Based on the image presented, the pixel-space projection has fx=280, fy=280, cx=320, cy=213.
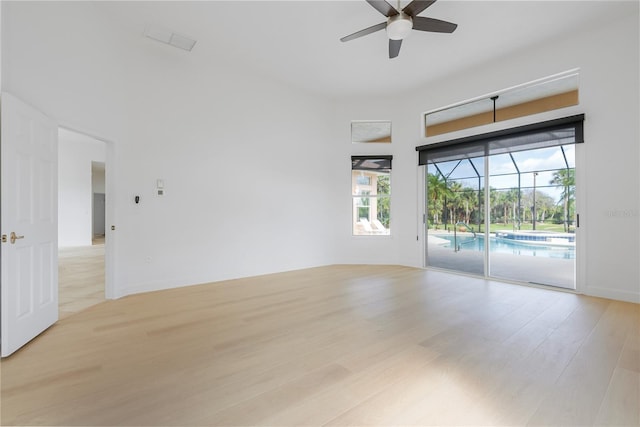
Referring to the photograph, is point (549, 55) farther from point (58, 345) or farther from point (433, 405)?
point (58, 345)

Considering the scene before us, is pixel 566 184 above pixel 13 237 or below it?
above

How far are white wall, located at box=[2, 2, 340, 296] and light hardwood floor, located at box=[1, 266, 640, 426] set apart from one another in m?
1.07

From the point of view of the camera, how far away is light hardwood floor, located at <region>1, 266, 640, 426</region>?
1.55 m

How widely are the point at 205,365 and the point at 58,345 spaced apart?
4.64ft

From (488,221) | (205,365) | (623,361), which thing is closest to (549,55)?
(488,221)

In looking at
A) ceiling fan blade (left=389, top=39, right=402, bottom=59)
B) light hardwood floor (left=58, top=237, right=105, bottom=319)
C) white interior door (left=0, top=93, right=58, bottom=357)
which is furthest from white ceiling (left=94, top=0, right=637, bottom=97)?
light hardwood floor (left=58, top=237, right=105, bottom=319)

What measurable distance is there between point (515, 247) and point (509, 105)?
396cm

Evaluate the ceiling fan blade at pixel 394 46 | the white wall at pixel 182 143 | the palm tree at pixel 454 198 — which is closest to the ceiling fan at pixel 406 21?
the ceiling fan blade at pixel 394 46

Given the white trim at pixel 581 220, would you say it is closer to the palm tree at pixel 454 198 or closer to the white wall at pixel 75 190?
the palm tree at pixel 454 198

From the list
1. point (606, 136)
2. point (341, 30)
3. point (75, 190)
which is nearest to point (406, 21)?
point (341, 30)

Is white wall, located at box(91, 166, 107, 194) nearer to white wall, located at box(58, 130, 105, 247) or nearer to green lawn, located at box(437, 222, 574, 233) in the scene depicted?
white wall, located at box(58, 130, 105, 247)

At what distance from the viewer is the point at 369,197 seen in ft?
20.2

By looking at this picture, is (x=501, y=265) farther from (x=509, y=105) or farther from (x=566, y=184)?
(x=509, y=105)

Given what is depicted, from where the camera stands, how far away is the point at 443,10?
3.40m
